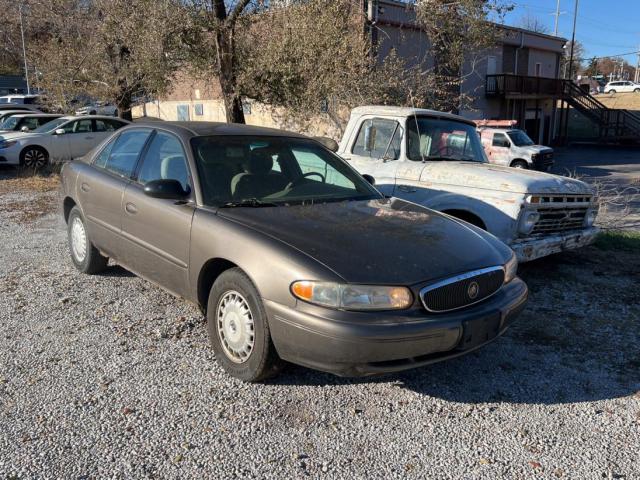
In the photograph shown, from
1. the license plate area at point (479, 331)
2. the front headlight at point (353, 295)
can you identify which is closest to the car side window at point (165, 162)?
the front headlight at point (353, 295)

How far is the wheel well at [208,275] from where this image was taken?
12.6ft

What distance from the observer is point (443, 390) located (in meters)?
3.73

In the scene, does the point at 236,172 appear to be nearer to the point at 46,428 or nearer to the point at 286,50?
the point at 46,428

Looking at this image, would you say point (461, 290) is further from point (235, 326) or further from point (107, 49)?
point (107, 49)

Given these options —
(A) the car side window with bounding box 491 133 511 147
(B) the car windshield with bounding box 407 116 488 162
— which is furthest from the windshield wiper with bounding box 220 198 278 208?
(A) the car side window with bounding box 491 133 511 147

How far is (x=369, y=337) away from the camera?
10.2ft

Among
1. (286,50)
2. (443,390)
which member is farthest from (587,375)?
(286,50)

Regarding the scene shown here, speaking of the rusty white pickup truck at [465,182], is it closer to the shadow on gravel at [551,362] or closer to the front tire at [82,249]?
the shadow on gravel at [551,362]

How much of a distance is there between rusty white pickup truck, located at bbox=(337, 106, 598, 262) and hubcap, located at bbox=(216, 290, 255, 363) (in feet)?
9.77

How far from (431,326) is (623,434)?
4.07 ft

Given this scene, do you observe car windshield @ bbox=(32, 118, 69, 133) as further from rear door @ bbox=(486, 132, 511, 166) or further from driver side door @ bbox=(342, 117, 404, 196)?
rear door @ bbox=(486, 132, 511, 166)

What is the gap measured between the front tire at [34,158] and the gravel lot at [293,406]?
11.5 m

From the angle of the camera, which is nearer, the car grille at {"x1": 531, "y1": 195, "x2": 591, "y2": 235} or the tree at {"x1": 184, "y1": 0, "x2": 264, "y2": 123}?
the car grille at {"x1": 531, "y1": 195, "x2": 591, "y2": 235}

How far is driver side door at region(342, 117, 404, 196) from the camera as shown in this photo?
21.4 feet
